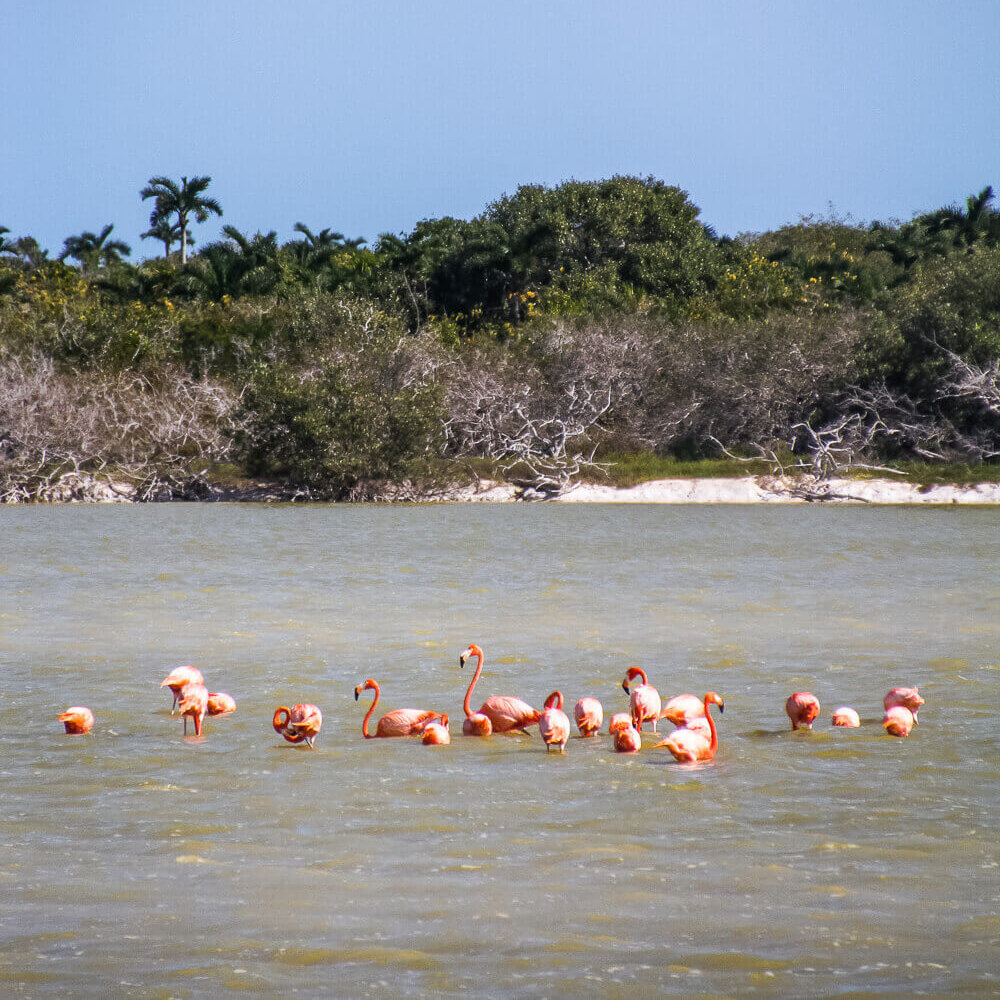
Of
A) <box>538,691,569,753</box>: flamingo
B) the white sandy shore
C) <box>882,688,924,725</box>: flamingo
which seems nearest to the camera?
<box>538,691,569,753</box>: flamingo

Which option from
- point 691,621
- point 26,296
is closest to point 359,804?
point 691,621

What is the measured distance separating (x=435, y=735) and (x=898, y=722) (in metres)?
2.73

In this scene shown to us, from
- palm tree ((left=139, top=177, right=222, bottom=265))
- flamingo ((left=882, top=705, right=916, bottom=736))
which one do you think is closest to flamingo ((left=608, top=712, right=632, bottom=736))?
flamingo ((left=882, top=705, right=916, bottom=736))

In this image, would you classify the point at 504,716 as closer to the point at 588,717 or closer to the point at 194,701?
the point at 588,717

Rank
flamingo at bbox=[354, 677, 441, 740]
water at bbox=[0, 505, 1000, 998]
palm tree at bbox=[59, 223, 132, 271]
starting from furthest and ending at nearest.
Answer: palm tree at bbox=[59, 223, 132, 271] < flamingo at bbox=[354, 677, 441, 740] < water at bbox=[0, 505, 1000, 998]

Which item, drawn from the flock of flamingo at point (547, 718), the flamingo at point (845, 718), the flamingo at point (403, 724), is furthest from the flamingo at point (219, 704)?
the flamingo at point (845, 718)

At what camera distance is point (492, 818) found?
6.61m

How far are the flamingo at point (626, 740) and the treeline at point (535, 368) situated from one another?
107 ft

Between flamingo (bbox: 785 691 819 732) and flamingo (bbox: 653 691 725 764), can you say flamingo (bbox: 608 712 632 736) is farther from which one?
flamingo (bbox: 785 691 819 732)

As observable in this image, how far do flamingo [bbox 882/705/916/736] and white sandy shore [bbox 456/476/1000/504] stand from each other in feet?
106

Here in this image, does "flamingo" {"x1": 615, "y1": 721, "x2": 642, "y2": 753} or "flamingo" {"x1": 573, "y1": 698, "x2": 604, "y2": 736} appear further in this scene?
"flamingo" {"x1": 573, "y1": 698, "x2": 604, "y2": 736}

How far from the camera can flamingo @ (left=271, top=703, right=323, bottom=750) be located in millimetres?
8078

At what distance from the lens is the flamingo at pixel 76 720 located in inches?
328

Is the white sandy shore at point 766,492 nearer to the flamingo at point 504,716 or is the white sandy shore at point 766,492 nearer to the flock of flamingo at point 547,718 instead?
the flock of flamingo at point 547,718
